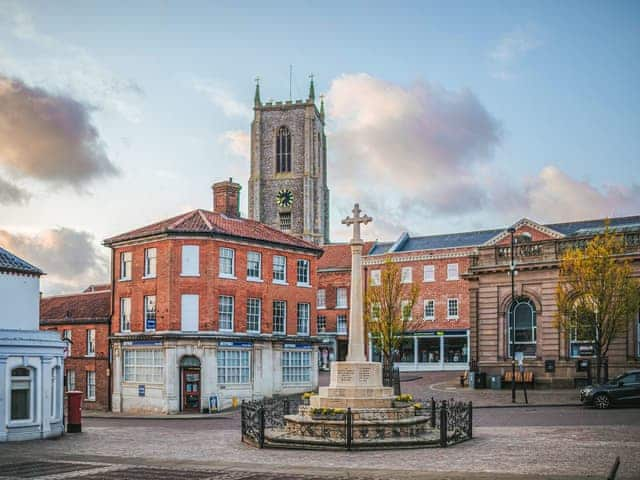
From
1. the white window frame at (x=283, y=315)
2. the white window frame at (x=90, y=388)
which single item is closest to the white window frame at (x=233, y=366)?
the white window frame at (x=283, y=315)

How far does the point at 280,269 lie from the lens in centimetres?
4853

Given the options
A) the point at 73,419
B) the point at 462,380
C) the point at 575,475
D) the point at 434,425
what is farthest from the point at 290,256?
the point at 575,475

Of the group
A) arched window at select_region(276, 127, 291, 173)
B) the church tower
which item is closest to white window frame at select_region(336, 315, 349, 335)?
the church tower

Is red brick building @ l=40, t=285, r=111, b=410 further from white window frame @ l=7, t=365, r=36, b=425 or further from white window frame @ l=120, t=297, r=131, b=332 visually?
white window frame @ l=7, t=365, r=36, b=425

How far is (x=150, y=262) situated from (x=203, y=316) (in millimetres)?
4384

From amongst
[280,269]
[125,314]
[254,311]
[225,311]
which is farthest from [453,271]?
[125,314]

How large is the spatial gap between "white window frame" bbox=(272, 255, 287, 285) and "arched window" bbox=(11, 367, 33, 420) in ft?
71.5

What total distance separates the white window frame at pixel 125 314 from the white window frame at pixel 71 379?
5348 millimetres

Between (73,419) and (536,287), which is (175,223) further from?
(536,287)

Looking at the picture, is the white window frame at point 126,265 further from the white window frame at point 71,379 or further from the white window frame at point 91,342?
the white window frame at point 71,379

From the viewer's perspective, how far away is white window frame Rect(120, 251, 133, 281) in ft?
152

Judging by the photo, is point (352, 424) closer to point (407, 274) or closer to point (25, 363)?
point (25, 363)

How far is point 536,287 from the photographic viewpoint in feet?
153

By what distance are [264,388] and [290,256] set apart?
26.2ft
